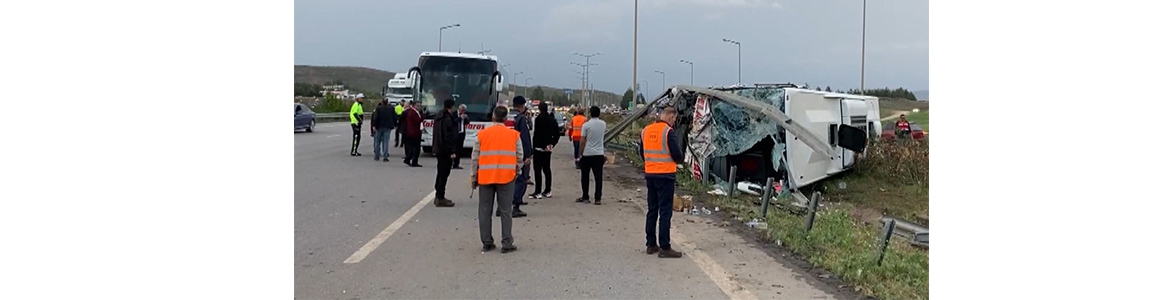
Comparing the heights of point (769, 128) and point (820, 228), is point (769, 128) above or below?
above

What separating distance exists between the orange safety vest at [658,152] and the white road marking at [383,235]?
2666mm

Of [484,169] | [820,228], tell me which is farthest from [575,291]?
[820,228]

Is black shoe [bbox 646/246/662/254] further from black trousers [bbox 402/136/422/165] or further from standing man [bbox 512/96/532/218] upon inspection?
black trousers [bbox 402/136/422/165]

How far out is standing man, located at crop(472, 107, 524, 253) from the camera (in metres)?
7.56

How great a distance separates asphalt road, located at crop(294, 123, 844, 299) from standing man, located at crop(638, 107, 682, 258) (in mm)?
168

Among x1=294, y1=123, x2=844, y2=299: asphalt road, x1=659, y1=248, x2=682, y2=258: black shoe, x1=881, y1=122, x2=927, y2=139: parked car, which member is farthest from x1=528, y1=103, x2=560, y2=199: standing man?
x1=881, y1=122, x2=927, y2=139: parked car

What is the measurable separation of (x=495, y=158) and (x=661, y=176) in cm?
153

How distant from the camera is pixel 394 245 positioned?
7.78 metres

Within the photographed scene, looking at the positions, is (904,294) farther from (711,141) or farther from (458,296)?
(711,141)

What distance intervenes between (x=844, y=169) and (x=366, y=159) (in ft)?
33.6

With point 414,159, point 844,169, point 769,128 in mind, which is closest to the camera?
point 769,128

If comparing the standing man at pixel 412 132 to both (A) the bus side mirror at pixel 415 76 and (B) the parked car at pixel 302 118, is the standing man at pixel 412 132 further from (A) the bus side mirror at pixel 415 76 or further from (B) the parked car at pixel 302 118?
(B) the parked car at pixel 302 118

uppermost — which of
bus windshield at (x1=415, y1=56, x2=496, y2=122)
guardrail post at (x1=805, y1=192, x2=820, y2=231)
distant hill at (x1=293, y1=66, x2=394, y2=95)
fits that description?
distant hill at (x1=293, y1=66, x2=394, y2=95)

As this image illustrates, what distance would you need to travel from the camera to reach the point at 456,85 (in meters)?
19.8
